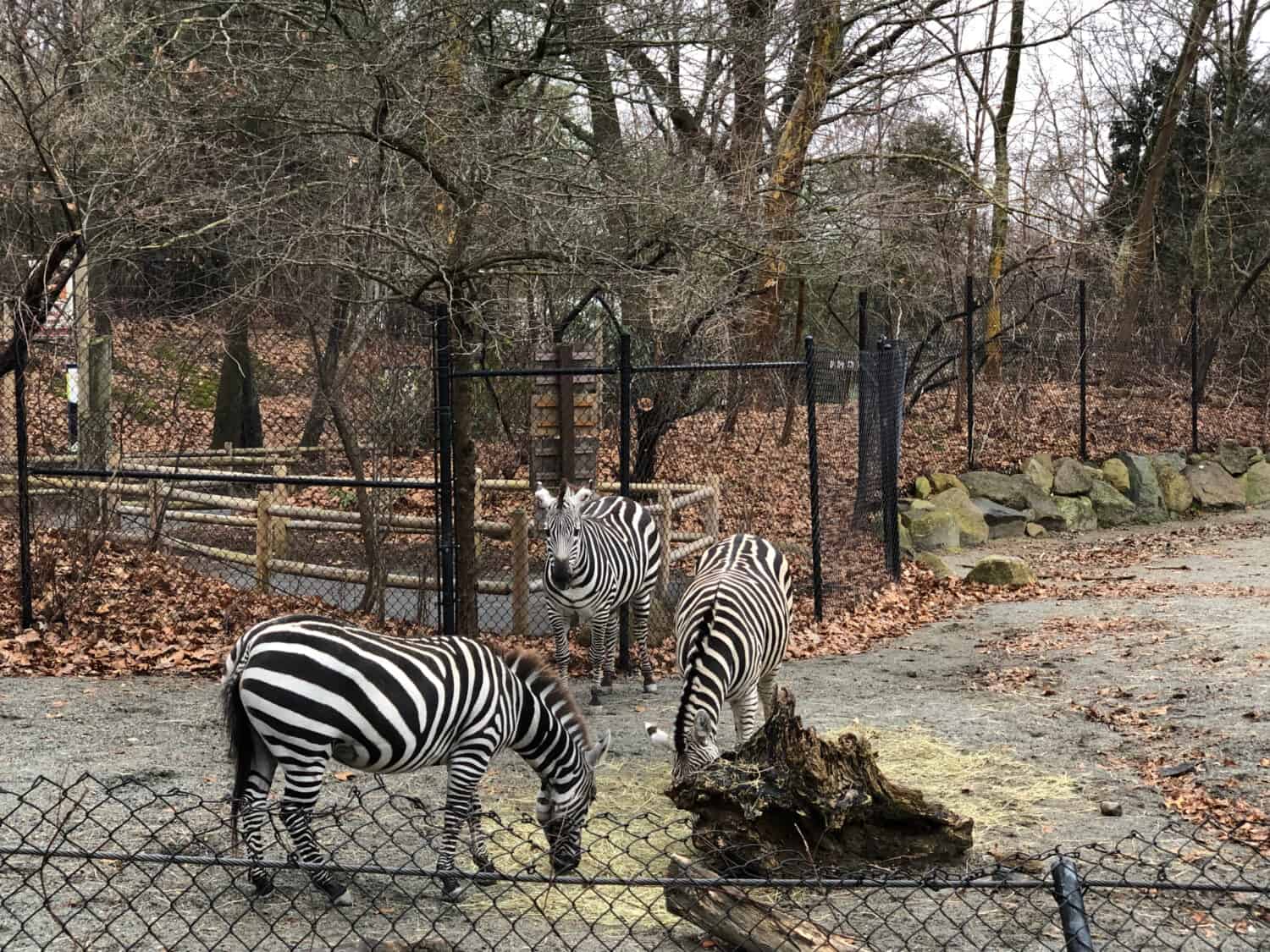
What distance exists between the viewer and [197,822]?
5.95 meters

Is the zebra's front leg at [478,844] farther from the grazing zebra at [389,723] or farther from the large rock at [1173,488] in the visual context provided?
the large rock at [1173,488]

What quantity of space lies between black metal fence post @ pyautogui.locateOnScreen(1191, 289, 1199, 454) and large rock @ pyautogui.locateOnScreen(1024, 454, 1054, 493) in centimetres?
304

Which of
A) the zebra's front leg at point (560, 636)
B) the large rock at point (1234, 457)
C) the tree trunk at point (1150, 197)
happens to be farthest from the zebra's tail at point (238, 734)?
the tree trunk at point (1150, 197)

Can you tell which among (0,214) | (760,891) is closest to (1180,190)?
(0,214)

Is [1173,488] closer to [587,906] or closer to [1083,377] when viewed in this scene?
[1083,377]

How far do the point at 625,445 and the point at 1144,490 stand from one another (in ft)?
37.3

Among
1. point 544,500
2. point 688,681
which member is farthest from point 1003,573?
point 688,681

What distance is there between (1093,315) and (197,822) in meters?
17.5

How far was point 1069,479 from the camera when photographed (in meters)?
17.7

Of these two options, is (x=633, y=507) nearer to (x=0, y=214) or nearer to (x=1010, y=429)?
(x=0, y=214)

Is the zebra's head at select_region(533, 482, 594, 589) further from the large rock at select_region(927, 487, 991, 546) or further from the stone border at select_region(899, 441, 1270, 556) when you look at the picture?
the large rock at select_region(927, 487, 991, 546)

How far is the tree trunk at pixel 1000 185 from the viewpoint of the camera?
19.5 m

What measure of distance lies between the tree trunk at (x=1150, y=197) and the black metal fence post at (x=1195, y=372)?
92cm

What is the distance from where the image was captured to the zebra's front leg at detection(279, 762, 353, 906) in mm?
4949
